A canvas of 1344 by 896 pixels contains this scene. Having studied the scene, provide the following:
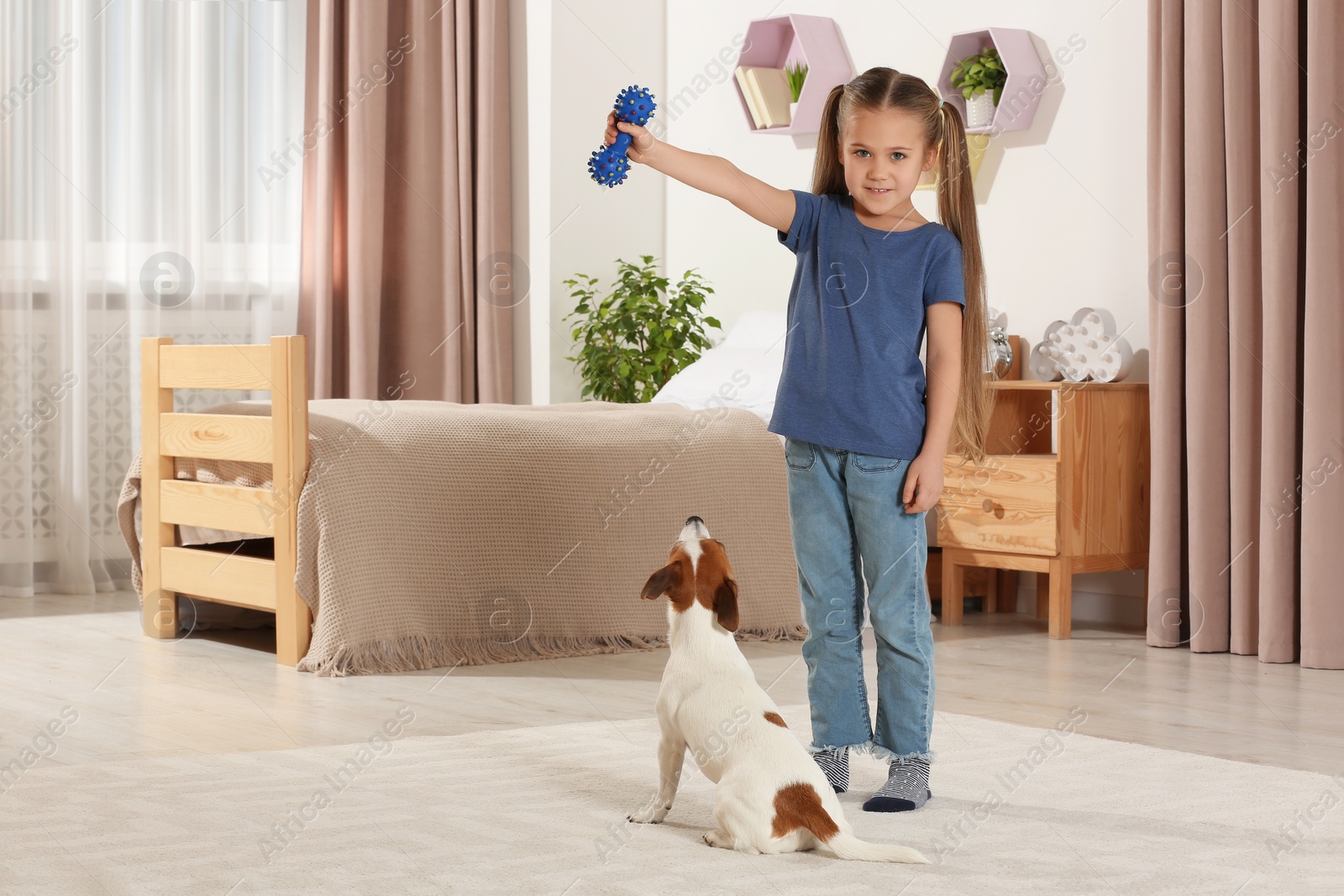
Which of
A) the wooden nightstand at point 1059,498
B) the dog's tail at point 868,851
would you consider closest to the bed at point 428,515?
the wooden nightstand at point 1059,498

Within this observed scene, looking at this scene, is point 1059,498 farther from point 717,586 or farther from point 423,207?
point 423,207

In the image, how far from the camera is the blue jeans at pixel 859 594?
5.98 feet

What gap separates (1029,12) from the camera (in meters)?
3.79

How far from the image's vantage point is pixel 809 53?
14.0 feet

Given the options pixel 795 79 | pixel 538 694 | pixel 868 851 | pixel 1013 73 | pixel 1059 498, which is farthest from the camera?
pixel 795 79

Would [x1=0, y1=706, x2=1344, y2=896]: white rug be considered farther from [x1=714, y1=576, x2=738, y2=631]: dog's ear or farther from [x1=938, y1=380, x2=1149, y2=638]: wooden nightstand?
[x1=938, y1=380, x2=1149, y2=638]: wooden nightstand

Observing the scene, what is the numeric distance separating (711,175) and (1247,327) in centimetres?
175

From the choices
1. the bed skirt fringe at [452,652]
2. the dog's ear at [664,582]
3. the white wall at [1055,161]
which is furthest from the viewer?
the white wall at [1055,161]

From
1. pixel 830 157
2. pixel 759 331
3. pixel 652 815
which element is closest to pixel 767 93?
pixel 759 331

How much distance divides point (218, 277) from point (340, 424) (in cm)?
179

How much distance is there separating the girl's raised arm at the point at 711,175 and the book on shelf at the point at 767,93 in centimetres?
266

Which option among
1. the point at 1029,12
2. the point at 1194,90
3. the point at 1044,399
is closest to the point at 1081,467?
the point at 1044,399

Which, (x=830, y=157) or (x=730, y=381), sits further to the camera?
(x=730, y=381)

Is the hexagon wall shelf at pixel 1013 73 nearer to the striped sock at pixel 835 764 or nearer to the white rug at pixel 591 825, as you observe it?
the white rug at pixel 591 825
